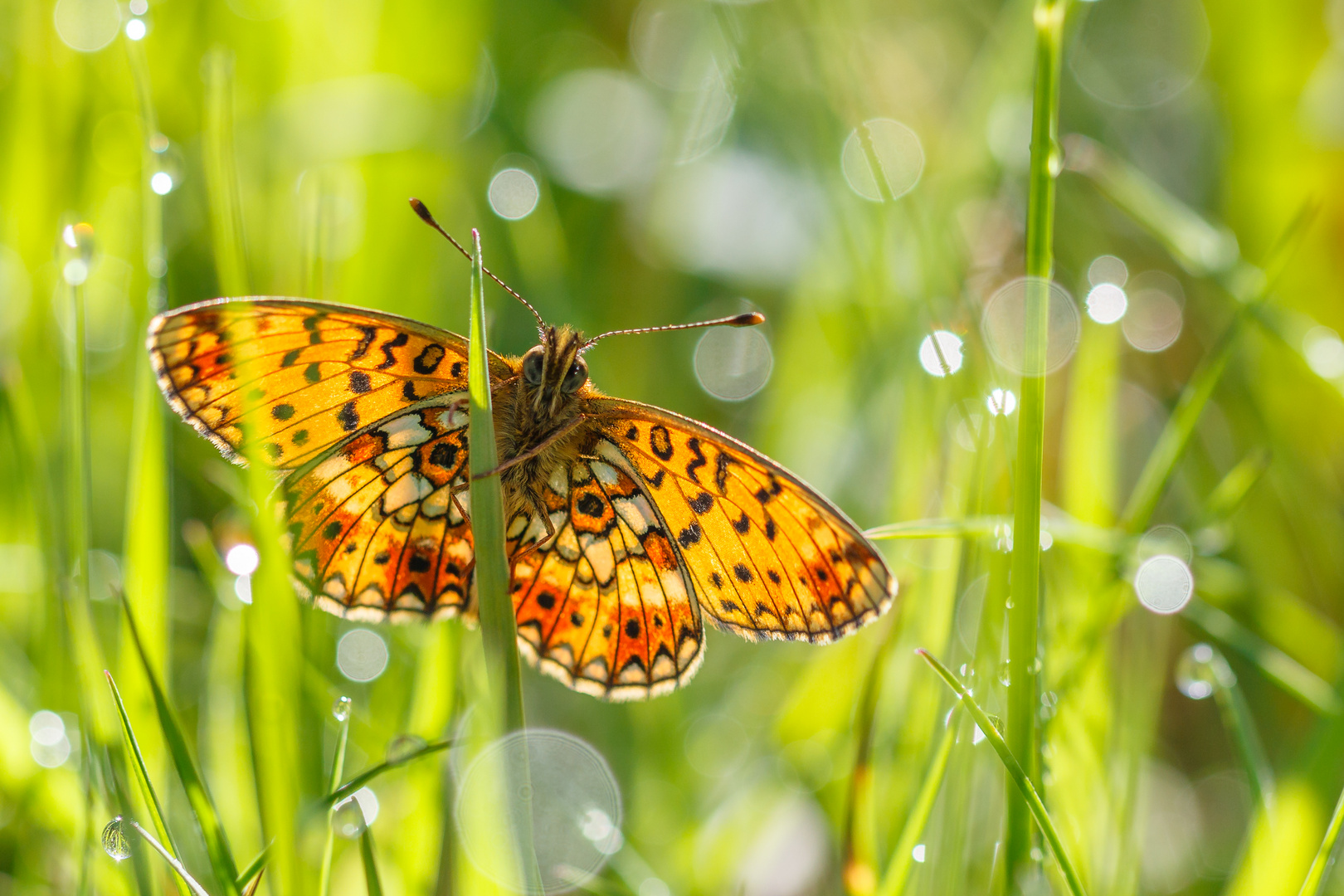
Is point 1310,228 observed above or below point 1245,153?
below

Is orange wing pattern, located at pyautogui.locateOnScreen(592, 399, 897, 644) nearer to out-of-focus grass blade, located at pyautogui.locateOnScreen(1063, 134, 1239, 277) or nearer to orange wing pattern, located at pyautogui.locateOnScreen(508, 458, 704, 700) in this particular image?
orange wing pattern, located at pyautogui.locateOnScreen(508, 458, 704, 700)

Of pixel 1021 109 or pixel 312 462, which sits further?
pixel 1021 109

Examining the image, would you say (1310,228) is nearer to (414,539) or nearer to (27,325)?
(414,539)

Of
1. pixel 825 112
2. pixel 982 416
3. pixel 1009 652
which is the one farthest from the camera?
pixel 825 112

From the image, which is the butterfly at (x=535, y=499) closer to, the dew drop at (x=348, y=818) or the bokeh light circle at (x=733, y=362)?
the dew drop at (x=348, y=818)

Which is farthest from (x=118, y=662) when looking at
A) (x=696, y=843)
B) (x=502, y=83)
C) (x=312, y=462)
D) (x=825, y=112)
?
(x=502, y=83)

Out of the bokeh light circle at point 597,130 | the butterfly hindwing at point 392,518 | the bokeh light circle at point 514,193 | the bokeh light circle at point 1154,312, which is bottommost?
the butterfly hindwing at point 392,518

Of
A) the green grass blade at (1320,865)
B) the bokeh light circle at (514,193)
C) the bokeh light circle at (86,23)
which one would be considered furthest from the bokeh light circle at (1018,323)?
the bokeh light circle at (86,23)
